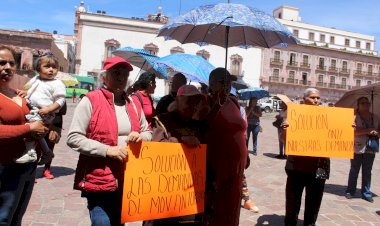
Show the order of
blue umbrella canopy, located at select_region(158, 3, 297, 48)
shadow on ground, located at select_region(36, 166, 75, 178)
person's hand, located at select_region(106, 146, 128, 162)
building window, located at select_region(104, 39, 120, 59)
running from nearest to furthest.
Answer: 1. person's hand, located at select_region(106, 146, 128, 162)
2. blue umbrella canopy, located at select_region(158, 3, 297, 48)
3. shadow on ground, located at select_region(36, 166, 75, 178)
4. building window, located at select_region(104, 39, 120, 59)

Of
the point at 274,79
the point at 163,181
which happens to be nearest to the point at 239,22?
the point at 163,181

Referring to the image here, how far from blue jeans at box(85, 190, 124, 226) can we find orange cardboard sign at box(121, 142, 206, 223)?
0.47 ft

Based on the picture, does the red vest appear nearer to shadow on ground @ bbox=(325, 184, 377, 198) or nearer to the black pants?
the black pants

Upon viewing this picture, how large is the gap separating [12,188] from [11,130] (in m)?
0.45

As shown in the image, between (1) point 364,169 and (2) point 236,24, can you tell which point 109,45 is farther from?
(2) point 236,24

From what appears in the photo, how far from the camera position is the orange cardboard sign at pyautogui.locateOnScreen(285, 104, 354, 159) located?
4.03 m

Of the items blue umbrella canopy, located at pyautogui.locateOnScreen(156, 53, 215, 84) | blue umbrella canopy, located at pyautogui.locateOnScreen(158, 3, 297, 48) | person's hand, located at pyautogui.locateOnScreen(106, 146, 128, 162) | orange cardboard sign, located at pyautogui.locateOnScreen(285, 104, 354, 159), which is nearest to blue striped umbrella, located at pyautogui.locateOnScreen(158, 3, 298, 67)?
blue umbrella canopy, located at pyautogui.locateOnScreen(158, 3, 297, 48)

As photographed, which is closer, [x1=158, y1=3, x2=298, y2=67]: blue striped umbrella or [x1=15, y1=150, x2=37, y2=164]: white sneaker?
[x1=15, y1=150, x2=37, y2=164]: white sneaker

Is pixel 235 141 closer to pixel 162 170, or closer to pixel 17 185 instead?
pixel 162 170

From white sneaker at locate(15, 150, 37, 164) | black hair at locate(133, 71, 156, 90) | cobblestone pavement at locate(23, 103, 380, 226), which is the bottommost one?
cobblestone pavement at locate(23, 103, 380, 226)

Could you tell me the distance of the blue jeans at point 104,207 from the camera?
8.62 ft

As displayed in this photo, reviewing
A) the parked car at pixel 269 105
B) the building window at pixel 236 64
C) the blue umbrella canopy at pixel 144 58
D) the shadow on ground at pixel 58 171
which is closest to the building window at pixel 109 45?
the building window at pixel 236 64

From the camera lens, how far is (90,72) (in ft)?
153

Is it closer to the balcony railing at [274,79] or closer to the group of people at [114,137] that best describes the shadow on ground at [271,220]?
the group of people at [114,137]
